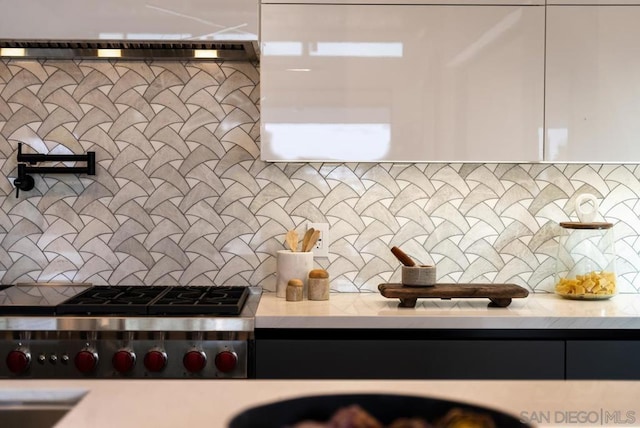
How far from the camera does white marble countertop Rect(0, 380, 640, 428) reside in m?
1.13

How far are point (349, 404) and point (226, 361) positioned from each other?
145cm

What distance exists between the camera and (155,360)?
2.25m

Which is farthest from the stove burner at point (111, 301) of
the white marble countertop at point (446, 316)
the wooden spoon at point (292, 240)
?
the wooden spoon at point (292, 240)

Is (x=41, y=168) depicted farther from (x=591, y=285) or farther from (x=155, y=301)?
(x=591, y=285)

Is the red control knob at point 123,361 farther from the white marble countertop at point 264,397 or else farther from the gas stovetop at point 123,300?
the white marble countertop at point 264,397

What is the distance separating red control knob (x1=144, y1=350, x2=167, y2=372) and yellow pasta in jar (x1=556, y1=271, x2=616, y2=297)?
1.58m

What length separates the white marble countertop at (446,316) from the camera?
2328 mm

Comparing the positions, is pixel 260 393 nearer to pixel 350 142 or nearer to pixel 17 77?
pixel 350 142

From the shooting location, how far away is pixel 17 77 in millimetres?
2883

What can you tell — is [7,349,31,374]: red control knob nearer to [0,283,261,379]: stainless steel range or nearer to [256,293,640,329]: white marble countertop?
[0,283,261,379]: stainless steel range

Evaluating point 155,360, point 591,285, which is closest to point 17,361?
point 155,360

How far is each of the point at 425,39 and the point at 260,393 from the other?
168 cm

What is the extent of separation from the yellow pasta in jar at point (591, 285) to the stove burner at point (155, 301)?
4.22 ft

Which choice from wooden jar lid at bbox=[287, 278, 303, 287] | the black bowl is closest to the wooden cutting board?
wooden jar lid at bbox=[287, 278, 303, 287]
